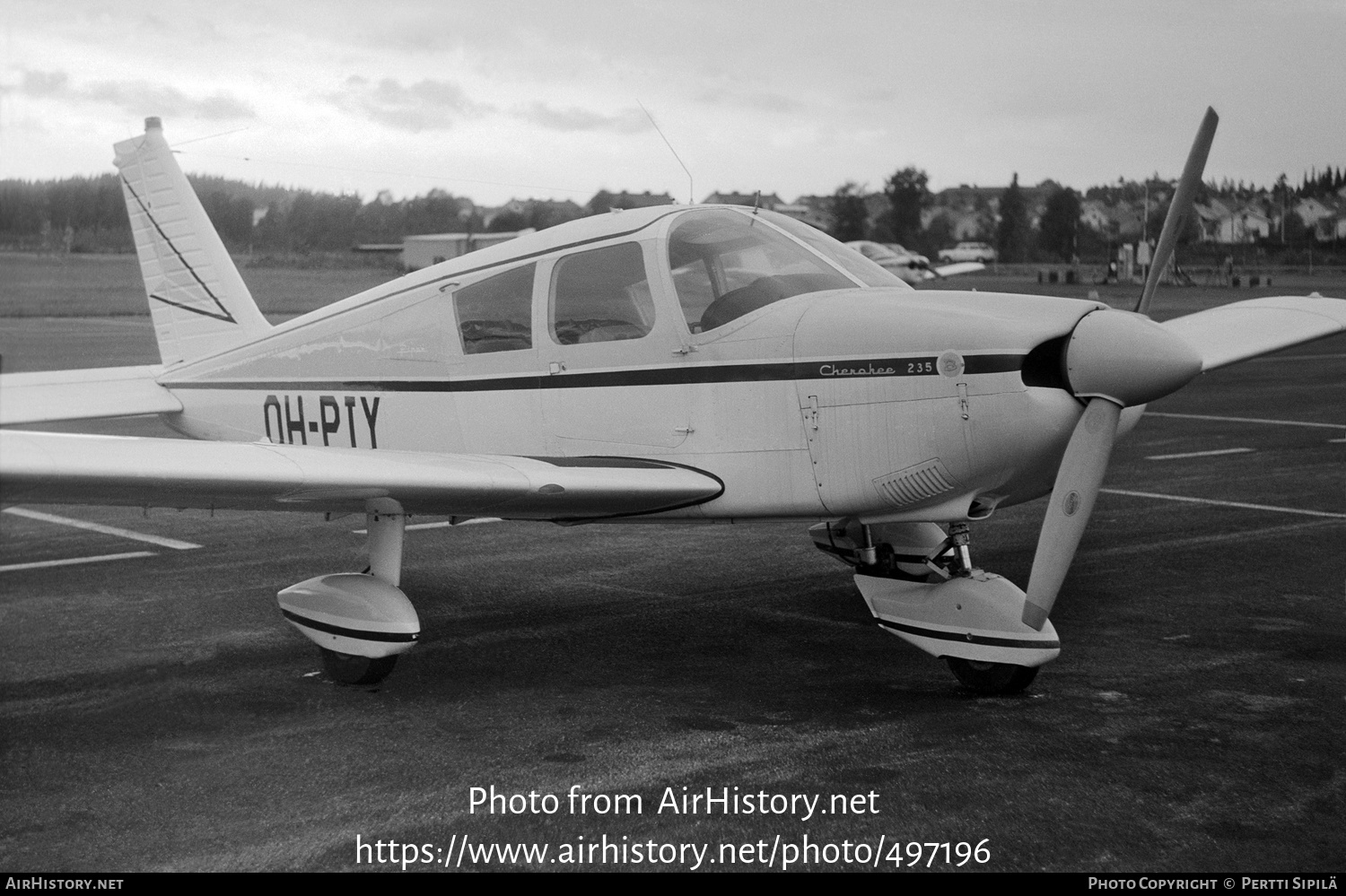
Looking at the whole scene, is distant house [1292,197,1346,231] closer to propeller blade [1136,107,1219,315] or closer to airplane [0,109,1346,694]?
propeller blade [1136,107,1219,315]

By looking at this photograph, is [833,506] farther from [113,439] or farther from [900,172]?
[900,172]

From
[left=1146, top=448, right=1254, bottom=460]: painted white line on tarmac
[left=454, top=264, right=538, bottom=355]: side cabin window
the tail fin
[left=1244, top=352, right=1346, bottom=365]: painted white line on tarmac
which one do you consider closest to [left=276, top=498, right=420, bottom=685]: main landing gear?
[left=454, top=264, right=538, bottom=355]: side cabin window

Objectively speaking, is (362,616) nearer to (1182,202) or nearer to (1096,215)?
(1182,202)

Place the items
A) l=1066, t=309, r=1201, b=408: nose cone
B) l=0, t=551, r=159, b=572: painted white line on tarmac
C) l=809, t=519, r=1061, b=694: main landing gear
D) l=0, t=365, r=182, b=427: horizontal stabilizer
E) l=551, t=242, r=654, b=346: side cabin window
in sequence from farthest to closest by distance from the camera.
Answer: l=0, t=551, r=159, b=572: painted white line on tarmac
l=0, t=365, r=182, b=427: horizontal stabilizer
l=551, t=242, r=654, b=346: side cabin window
l=809, t=519, r=1061, b=694: main landing gear
l=1066, t=309, r=1201, b=408: nose cone

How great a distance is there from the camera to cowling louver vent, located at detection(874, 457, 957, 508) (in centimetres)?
512

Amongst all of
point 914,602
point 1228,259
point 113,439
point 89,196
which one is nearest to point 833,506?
point 914,602

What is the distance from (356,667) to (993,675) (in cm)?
266

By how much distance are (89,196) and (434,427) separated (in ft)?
10.0

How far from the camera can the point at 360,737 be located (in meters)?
4.83

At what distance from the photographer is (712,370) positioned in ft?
18.3

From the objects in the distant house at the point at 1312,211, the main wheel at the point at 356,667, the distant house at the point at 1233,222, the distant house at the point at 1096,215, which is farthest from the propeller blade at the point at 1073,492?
the distant house at the point at 1096,215

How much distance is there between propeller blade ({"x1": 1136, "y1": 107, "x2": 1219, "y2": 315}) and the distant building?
5.51m

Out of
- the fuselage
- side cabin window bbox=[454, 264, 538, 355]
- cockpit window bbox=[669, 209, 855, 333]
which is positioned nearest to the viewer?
the fuselage

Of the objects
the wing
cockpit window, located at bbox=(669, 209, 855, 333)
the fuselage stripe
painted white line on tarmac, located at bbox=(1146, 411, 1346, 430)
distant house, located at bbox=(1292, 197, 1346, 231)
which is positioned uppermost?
distant house, located at bbox=(1292, 197, 1346, 231)
